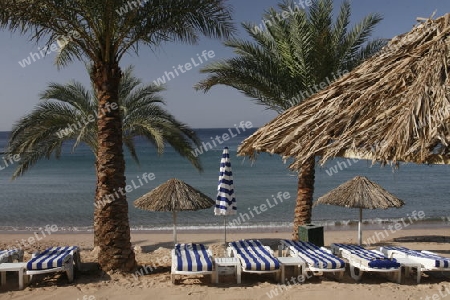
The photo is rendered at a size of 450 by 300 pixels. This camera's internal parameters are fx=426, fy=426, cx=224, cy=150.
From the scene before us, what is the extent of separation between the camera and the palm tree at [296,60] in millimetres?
10383

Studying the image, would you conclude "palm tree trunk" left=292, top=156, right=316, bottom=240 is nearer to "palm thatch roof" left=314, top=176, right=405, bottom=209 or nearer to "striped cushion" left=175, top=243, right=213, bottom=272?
"palm thatch roof" left=314, top=176, right=405, bottom=209

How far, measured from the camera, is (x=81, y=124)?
11.5 meters

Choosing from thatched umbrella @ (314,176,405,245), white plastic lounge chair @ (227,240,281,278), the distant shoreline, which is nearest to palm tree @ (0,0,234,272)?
white plastic lounge chair @ (227,240,281,278)

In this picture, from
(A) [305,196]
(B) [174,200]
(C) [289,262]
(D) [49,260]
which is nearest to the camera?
(D) [49,260]

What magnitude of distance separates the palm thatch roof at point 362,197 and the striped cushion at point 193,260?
486 cm

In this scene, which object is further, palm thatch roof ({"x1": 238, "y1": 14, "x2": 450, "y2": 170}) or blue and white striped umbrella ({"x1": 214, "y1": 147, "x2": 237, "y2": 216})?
blue and white striped umbrella ({"x1": 214, "y1": 147, "x2": 237, "y2": 216})

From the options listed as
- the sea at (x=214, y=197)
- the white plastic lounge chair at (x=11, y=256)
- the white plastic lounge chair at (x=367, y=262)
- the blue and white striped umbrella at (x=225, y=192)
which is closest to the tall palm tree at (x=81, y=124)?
the sea at (x=214, y=197)

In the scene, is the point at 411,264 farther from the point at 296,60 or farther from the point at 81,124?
the point at 81,124

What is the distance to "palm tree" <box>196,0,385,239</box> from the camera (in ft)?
34.1

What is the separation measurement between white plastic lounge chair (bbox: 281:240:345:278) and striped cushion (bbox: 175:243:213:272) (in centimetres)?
163

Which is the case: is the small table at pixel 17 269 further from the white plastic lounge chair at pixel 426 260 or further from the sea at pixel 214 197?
the white plastic lounge chair at pixel 426 260

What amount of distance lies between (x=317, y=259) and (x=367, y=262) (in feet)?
2.61

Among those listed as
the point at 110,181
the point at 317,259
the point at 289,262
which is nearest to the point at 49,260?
the point at 110,181

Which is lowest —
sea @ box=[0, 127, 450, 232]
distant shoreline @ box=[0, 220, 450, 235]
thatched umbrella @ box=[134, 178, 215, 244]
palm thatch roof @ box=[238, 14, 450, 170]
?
distant shoreline @ box=[0, 220, 450, 235]
